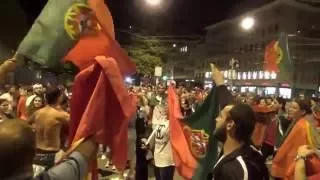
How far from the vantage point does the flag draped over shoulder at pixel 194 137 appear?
6200 mm

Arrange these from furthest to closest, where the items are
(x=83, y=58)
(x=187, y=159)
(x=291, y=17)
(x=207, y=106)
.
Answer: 1. (x=291, y=17)
2. (x=187, y=159)
3. (x=207, y=106)
4. (x=83, y=58)

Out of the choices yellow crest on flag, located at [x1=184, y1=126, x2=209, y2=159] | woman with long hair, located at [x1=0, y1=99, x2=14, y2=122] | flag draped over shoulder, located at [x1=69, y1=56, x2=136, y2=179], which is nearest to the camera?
flag draped over shoulder, located at [x1=69, y1=56, x2=136, y2=179]

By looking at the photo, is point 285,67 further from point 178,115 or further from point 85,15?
point 85,15

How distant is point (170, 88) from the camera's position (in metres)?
10.0

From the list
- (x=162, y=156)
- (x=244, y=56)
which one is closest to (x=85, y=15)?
(x=162, y=156)

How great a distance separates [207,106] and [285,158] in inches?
49.6

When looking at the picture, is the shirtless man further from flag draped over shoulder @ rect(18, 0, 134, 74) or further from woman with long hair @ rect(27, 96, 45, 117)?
woman with long hair @ rect(27, 96, 45, 117)

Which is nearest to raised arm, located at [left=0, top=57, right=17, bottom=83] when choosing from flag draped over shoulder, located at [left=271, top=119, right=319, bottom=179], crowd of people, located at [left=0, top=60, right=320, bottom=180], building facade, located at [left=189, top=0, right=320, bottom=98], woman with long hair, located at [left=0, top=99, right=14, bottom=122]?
crowd of people, located at [left=0, top=60, right=320, bottom=180]

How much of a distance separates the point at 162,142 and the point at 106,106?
6176mm

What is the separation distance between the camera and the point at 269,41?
236 feet

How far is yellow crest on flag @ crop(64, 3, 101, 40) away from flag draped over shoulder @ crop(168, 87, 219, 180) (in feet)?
5.43

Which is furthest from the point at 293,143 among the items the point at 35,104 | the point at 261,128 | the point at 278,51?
the point at 278,51

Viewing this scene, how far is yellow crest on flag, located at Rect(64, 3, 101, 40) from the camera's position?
223 inches

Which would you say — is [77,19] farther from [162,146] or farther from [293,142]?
[162,146]
